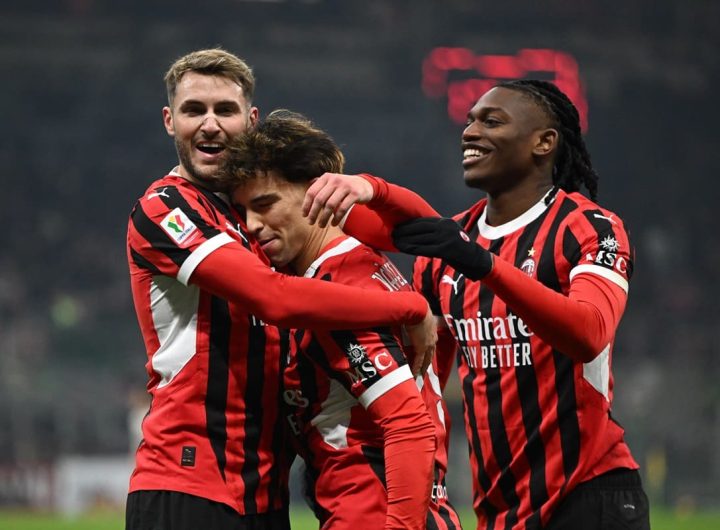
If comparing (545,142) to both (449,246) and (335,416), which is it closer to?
(449,246)

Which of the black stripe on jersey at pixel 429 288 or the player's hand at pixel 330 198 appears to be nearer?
the player's hand at pixel 330 198

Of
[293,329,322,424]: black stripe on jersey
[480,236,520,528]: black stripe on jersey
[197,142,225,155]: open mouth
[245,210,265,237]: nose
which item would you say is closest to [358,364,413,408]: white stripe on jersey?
[293,329,322,424]: black stripe on jersey

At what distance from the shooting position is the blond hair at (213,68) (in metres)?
3.57

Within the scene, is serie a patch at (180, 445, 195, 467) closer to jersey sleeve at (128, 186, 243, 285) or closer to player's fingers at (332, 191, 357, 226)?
jersey sleeve at (128, 186, 243, 285)

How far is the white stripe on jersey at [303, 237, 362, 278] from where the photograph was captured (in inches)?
120

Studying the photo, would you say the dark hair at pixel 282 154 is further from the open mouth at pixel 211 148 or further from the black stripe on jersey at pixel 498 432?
the black stripe on jersey at pixel 498 432

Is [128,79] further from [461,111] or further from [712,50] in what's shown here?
[712,50]

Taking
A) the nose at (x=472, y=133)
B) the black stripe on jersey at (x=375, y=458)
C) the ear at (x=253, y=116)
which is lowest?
the black stripe on jersey at (x=375, y=458)

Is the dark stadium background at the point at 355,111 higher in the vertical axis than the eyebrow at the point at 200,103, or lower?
higher

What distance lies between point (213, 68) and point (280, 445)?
4.16 ft

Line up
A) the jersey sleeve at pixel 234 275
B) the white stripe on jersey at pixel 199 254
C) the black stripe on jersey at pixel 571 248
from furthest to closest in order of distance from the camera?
the black stripe on jersey at pixel 571 248, the white stripe on jersey at pixel 199 254, the jersey sleeve at pixel 234 275

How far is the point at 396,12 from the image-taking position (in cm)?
2084

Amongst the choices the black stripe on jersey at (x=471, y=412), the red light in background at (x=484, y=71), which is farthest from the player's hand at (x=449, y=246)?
the red light in background at (x=484, y=71)

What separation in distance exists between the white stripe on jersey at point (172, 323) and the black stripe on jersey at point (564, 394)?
1092mm
